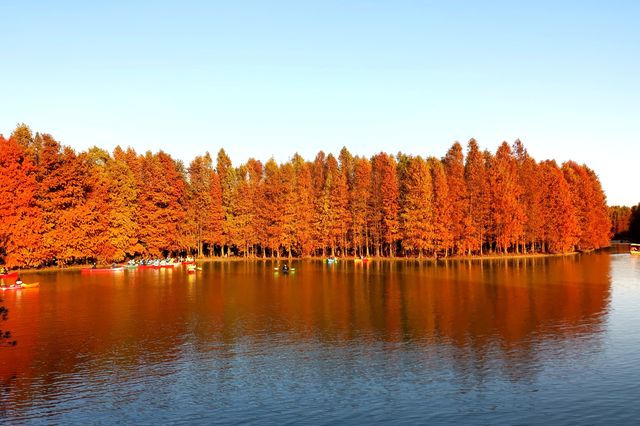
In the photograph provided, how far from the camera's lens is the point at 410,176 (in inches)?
5773

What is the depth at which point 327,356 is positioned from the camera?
42844 mm

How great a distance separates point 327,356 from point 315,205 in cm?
11693

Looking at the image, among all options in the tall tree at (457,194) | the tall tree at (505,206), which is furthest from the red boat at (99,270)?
the tall tree at (505,206)

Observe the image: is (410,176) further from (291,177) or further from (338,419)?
(338,419)

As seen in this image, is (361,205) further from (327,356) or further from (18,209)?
(327,356)

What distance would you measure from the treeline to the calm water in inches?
1986

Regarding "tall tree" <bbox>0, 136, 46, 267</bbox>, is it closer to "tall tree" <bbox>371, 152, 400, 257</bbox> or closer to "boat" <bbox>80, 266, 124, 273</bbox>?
"boat" <bbox>80, 266, 124, 273</bbox>

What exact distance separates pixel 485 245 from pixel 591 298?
89485 millimetres

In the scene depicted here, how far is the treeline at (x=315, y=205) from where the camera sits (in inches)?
5007

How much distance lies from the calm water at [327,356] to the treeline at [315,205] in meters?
50.5

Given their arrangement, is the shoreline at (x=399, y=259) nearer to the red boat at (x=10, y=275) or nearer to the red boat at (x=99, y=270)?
the red boat at (x=99, y=270)

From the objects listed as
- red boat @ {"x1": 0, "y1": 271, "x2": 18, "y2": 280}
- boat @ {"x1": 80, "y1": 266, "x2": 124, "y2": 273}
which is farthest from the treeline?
red boat @ {"x1": 0, "y1": 271, "x2": 18, "y2": 280}

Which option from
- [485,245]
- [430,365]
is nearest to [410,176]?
[485,245]

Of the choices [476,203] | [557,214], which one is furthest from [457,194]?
[557,214]
